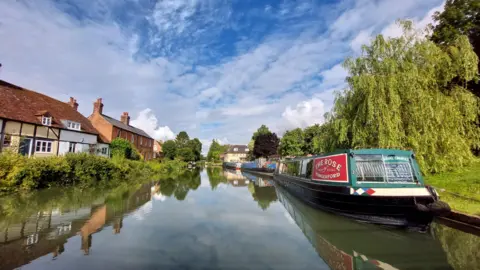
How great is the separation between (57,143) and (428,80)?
79.3 ft

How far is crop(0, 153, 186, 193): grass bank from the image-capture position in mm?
11742

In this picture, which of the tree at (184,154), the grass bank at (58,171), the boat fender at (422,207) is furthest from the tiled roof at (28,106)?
the tree at (184,154)

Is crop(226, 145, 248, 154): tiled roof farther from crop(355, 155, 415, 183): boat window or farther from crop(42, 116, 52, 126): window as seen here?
crop(355, 155, 415, 183): boat window

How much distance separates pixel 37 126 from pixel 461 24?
2893 centimetres

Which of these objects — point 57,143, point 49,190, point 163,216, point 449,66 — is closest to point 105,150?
point 57,143

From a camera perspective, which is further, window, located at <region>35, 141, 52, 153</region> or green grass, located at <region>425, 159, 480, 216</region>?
window, located at <region>35, 141, 52, 153</region>

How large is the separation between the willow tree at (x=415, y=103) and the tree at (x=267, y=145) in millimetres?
38561

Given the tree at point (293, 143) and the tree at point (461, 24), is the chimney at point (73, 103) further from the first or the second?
the tree at point (461, 24)

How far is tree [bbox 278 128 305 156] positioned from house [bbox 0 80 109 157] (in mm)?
29176

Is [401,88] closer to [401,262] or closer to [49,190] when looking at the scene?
[401,262]

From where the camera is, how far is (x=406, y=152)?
27.9 ft

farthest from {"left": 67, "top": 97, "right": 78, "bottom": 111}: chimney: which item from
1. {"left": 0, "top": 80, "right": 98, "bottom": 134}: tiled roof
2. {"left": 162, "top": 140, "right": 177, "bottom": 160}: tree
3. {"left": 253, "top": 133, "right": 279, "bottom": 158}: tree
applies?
{"left": 253, "top": 133, "right": 279, "bottom": 158}: tree

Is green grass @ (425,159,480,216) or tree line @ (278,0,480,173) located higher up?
tree line @ (278,0,480,173)

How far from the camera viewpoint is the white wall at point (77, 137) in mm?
20450
